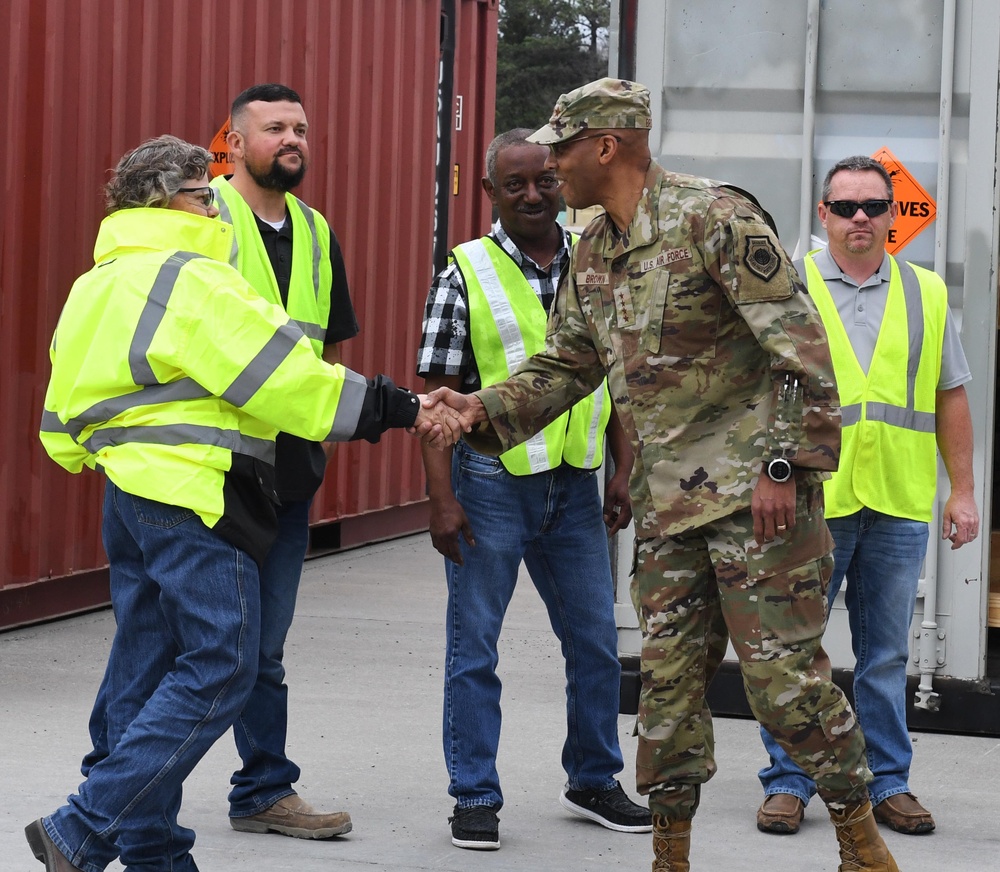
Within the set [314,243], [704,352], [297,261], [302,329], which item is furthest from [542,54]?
[704,352]

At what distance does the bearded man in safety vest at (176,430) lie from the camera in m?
3.87

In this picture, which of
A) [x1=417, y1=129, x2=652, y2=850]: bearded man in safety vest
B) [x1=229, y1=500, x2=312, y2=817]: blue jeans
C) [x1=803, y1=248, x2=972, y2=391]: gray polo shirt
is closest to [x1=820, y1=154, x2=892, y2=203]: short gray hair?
[x1=803, y1=248, x2=972, y2=391]: gray polo shirt

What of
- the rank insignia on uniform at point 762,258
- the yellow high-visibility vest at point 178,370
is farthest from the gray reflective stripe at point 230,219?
the rank insignia on uniform at point 762,258

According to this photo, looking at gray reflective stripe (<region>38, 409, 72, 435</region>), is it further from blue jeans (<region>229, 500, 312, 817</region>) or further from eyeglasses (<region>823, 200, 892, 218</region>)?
eyeglasses (<region>823, 200, 892, 218</region>)

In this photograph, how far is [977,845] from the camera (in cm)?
483

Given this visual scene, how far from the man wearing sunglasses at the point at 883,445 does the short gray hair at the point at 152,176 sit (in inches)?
78.1

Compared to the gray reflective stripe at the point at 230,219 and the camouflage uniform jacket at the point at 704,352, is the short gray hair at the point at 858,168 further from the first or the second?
the gray reflective stripe at the point at 230,219

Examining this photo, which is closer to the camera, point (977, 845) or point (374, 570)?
point (977, 845)

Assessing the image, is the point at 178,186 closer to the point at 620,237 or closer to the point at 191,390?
the point at 191,390

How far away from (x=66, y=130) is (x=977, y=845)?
5.36 meters

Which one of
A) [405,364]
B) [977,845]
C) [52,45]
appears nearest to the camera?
[977,845]

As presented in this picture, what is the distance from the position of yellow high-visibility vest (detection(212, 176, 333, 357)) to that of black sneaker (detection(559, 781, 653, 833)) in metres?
1.56

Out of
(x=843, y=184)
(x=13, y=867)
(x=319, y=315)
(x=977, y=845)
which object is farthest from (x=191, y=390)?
(x=977, y=845)

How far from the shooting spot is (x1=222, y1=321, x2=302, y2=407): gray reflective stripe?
387 cm
